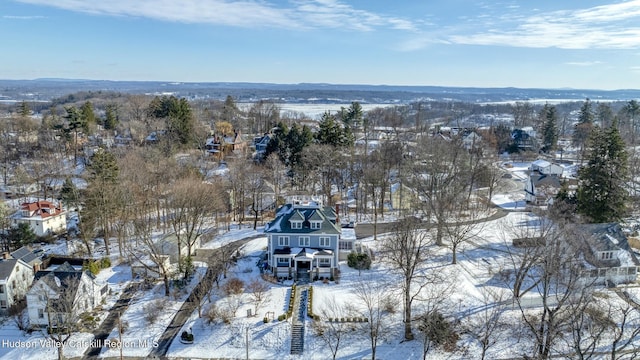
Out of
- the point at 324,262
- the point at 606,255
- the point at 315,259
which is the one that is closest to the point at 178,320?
the point at 315,259

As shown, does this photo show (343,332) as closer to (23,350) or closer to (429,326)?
(429,326)

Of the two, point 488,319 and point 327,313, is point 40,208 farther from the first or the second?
point 488,319

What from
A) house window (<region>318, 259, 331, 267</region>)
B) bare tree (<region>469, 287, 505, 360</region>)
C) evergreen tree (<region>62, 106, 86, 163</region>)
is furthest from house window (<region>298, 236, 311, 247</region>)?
evergreen tree (<region>62, 106, 86, 163</region>)

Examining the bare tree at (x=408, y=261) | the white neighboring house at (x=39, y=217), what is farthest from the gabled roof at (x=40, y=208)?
the bare tree at (x=408, y=261)

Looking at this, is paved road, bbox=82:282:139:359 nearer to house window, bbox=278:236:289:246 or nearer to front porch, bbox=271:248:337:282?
front porch, bbox=271:248:337:282

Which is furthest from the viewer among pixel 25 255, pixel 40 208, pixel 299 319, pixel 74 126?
pixel 74 126

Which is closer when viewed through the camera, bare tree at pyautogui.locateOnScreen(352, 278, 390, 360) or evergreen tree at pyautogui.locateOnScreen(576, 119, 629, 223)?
bare tree at pyautogui.locateOnScreen(352, 278, 390, 360)

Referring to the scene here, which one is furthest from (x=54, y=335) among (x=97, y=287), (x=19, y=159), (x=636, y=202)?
(x=636, y=202)
